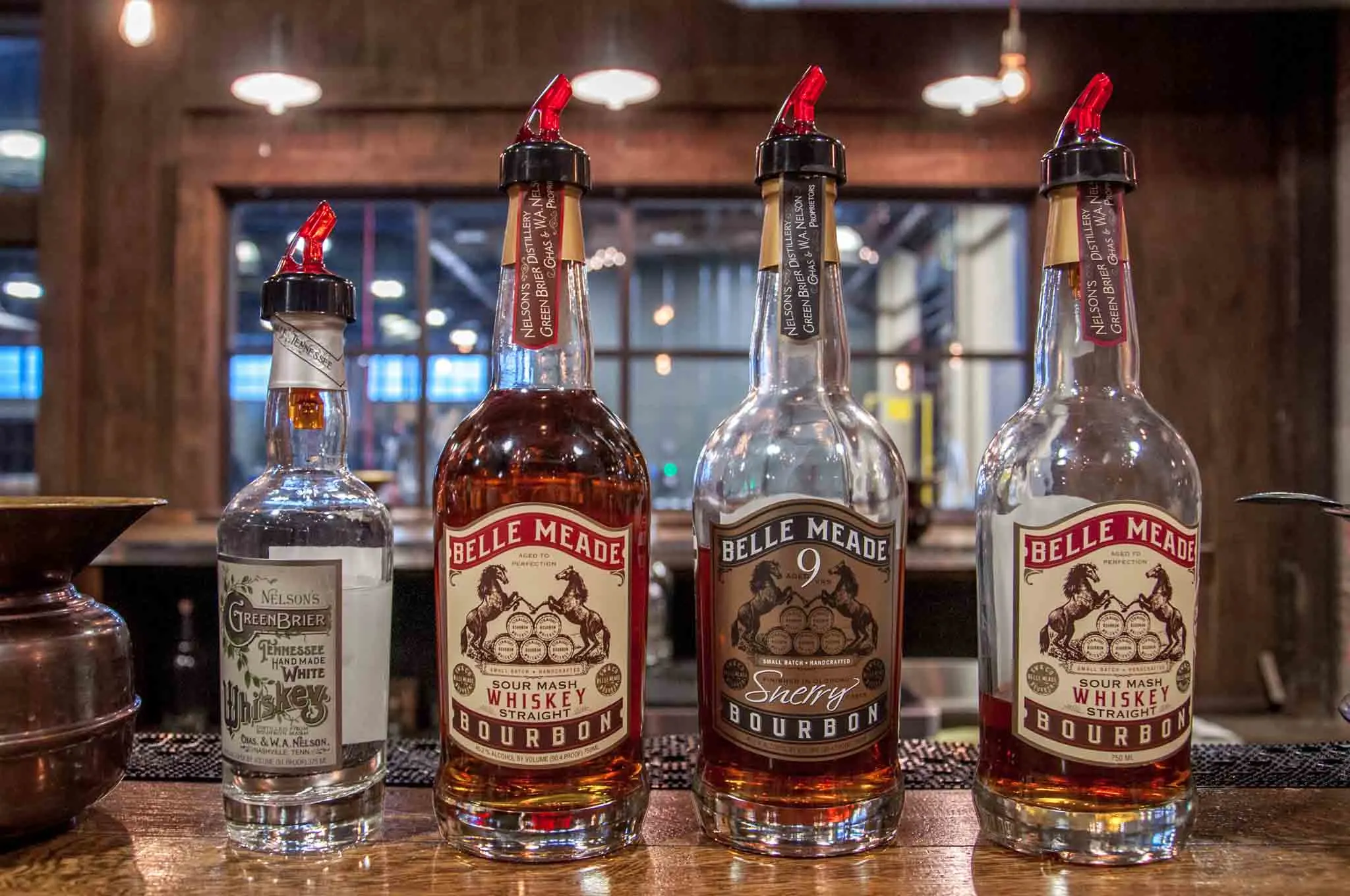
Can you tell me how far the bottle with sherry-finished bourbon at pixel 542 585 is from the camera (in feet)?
2.00

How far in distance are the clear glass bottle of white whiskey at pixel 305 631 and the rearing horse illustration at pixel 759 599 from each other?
0.21 meters

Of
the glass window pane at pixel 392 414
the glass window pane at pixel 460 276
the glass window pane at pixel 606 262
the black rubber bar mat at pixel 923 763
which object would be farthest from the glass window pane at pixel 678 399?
the black rubber bar mat at pixel 923 763

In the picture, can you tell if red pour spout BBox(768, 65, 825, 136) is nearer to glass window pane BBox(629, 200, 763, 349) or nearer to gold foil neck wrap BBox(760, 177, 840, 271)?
gold foil neck wrap BBox(760, 177, 840, 271)

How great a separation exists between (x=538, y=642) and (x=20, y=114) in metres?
4.05

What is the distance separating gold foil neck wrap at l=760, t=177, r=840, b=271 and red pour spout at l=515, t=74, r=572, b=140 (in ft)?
0.41

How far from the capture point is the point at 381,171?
3.60 metres

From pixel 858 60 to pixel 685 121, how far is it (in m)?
0.60

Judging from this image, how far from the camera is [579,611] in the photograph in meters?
0.61

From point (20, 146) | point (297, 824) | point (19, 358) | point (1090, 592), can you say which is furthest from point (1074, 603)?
point (20, 146)

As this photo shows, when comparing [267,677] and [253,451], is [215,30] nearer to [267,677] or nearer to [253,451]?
[253,451]

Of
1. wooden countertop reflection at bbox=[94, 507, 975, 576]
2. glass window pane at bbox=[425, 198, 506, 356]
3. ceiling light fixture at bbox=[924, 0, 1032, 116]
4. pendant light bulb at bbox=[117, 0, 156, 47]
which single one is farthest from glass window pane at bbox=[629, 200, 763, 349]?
pendant light bulb at bbox=[117, 0, 156, 47]

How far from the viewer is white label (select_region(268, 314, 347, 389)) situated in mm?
640

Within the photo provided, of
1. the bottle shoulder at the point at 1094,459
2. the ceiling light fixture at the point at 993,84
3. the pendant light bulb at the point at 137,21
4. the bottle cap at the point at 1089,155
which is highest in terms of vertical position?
the ceiling light fixture at the point at 993,84

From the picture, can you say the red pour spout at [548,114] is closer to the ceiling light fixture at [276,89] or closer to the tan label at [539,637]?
the tan label at [539,637]
